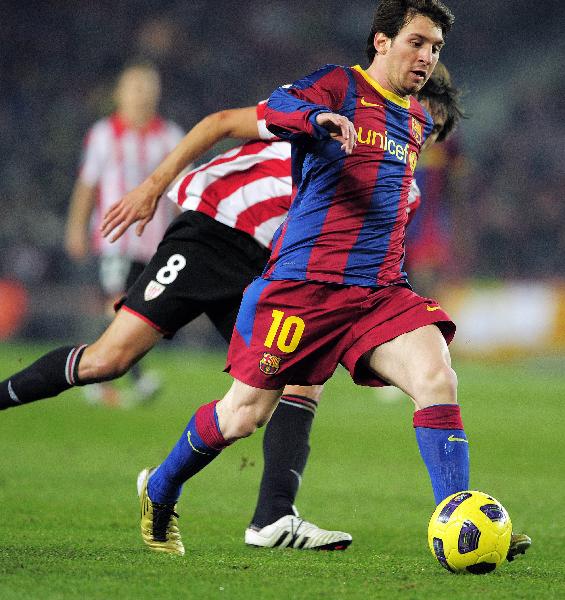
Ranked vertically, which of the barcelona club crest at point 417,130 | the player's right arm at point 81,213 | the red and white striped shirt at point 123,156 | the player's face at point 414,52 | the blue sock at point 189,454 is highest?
the red and white striped shirt at point 123,156

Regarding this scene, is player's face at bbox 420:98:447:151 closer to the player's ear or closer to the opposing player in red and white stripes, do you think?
the opposing player in red and white stripes

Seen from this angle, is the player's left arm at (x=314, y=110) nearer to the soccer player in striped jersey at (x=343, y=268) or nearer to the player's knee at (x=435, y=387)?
the soccer player in striped jersey at (x=343, y=268)

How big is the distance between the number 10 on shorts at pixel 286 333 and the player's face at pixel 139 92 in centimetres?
552

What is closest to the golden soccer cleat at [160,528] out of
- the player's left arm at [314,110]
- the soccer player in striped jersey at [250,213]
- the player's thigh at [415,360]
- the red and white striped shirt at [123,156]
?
the soccer player in striped jersey at [250,213]

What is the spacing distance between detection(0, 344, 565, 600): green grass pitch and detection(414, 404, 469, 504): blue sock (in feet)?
0.89

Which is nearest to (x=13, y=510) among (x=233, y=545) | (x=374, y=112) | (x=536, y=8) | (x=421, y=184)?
(x=233, y=545)

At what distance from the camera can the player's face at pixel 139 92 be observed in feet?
29.9

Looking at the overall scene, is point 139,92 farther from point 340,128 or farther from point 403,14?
point 340,128

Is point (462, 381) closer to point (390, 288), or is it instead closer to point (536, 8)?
point (390, 288)

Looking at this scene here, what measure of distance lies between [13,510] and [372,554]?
1.54 meters

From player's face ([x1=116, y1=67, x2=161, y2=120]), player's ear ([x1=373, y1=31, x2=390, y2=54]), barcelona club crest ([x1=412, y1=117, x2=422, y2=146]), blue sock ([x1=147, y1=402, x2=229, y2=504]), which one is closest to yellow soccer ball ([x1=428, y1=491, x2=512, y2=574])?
blue sock ([x1=147, y1=402, x2=229, y2=504])

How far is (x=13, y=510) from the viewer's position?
482cm

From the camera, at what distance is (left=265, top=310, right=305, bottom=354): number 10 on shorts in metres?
3.89

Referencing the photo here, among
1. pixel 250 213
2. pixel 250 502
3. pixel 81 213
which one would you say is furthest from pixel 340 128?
pixel 81 213
